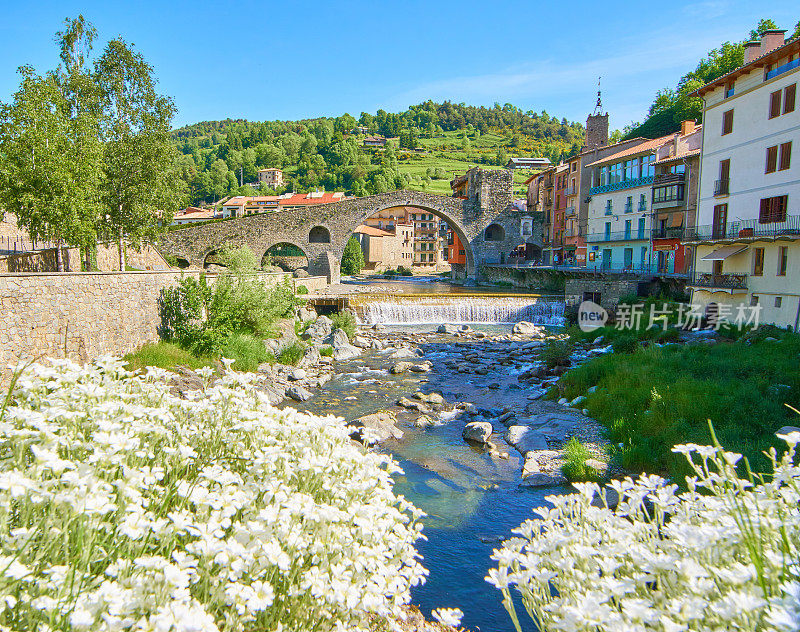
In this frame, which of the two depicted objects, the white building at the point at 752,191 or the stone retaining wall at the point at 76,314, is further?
the white building at the point at 752,191

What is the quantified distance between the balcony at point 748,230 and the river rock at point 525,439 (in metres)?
12.7

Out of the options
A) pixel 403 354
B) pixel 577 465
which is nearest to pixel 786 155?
pixel 403 354

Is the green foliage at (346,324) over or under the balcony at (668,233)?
under

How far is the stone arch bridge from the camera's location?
3997 centimetres

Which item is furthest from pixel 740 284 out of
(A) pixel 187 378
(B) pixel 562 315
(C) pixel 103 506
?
(C) pixel 103 506

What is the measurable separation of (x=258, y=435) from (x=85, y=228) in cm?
1433

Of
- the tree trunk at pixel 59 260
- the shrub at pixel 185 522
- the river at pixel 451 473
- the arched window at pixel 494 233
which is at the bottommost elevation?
the river at pixel 451 473

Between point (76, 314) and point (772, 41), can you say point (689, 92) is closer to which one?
point (772, 41)

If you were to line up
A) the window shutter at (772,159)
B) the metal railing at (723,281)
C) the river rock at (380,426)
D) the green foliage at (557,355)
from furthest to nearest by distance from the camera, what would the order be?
the metal railing at (723,281), the window shutter at (772,159), the green foliage at (557,355), the river rock at (380,426)

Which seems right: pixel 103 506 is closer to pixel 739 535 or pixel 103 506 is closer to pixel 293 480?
pixel 293 480

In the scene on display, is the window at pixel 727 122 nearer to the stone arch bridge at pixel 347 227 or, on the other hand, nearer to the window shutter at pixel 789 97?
the window shutter at pixel 789 97

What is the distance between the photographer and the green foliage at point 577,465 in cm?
827

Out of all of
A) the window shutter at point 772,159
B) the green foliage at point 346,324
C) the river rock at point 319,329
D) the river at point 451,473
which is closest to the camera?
the river at point 451,473

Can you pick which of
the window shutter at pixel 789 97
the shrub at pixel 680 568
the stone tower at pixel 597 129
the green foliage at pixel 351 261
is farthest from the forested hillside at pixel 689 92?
the shrub at pixel 680 568
